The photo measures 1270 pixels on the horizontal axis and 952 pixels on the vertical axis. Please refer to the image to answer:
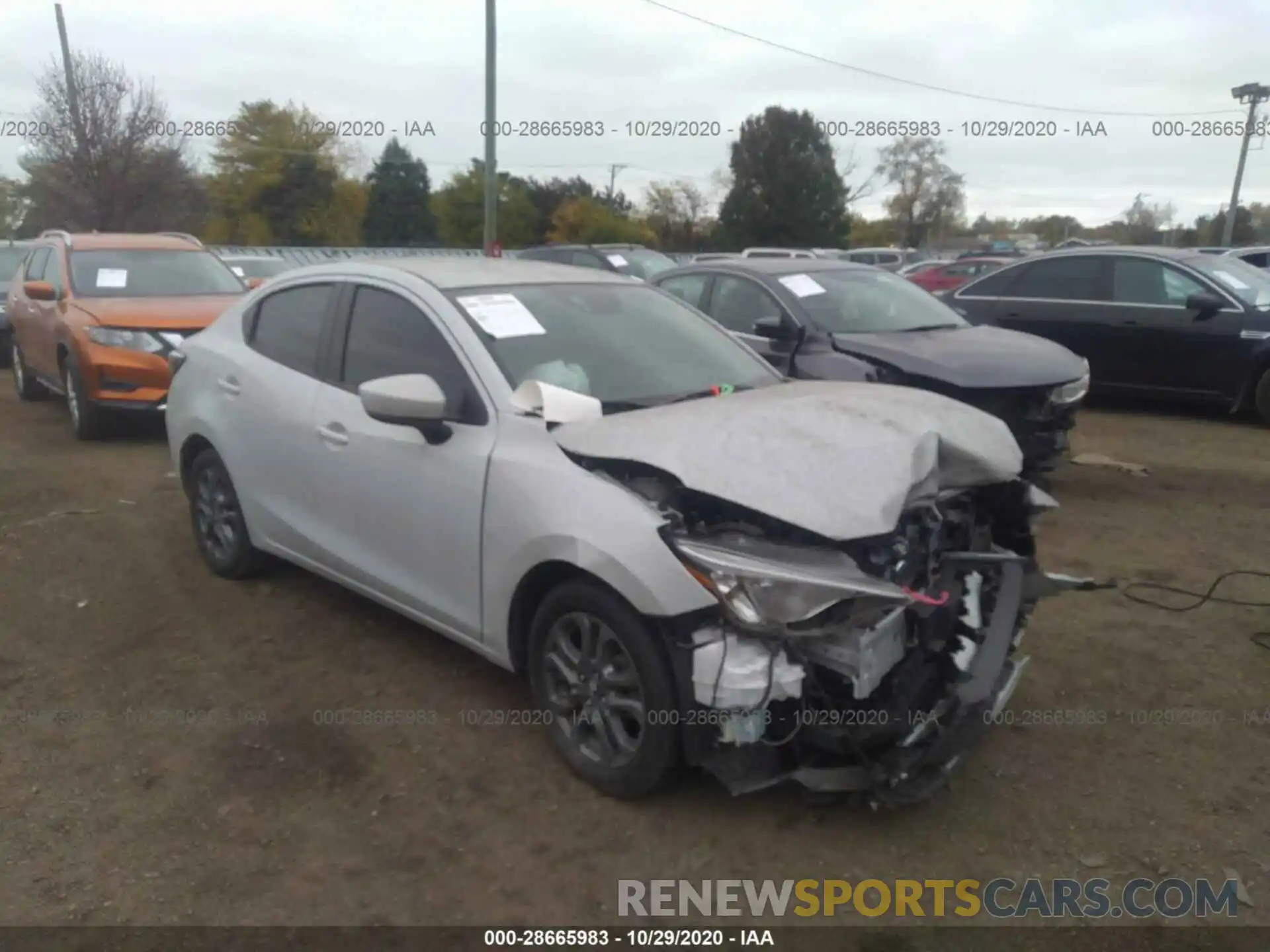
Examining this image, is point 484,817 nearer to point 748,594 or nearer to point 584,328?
point 748,594

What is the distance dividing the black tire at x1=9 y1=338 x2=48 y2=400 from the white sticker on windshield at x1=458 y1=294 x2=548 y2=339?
8393mm

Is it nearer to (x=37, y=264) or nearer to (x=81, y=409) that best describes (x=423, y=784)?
(x=81, y=409)

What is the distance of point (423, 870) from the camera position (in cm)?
302

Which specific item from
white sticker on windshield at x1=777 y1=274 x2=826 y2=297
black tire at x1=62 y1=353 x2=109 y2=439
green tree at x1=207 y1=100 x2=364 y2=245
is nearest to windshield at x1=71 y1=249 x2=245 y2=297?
black tire at x1=62 y1=353 x2=109 y2=439

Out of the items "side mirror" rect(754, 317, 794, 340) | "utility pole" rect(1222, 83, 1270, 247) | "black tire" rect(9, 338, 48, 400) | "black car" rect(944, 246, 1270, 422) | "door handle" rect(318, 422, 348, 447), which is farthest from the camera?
"utility pole" rect(1222, 83, 1270, 247)

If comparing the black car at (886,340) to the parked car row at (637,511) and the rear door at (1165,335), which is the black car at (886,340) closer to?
the parked car row at (637,511)

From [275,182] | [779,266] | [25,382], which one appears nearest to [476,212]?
[275,182]

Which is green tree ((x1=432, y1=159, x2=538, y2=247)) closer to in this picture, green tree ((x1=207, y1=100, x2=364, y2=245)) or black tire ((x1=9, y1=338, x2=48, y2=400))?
green tree ((x1=207, y1=100, x2=364, y2=245))

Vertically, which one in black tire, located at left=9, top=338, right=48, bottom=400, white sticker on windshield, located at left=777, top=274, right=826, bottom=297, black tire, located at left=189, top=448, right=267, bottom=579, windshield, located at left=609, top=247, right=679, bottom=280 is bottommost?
black tire, located at left=9, top=338, right=48, bottom=400

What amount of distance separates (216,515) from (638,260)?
10.3 meters

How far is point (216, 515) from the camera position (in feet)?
17.2

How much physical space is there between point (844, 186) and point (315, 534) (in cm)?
4975

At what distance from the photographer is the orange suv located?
830cm

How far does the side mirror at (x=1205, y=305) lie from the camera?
9.02 meters
